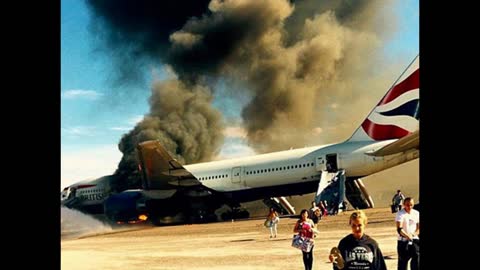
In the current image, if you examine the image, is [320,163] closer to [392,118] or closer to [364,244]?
[392,118]

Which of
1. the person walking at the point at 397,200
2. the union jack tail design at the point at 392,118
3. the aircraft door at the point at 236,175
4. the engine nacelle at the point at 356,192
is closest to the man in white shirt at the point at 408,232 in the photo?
the person walking at the point at 397,200

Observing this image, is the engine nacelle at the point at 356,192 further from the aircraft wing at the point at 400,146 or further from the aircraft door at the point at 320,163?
the aircraft wing at the point at 400,146

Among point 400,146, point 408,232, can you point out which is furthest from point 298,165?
point 408,232

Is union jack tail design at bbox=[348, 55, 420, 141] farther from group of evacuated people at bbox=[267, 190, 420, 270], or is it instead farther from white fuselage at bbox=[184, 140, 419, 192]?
group of evacuated people at bbox=[267, 190, 420, 270]

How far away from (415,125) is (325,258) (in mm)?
9393

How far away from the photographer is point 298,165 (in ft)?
60.2

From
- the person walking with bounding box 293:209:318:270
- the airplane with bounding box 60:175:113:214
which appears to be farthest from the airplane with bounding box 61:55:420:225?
the person walking with bounding box 293:209:318:270

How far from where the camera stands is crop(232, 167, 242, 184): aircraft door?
19.1m

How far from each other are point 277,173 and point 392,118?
390 cm

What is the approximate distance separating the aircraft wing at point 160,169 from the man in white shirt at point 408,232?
1210 centimetres
